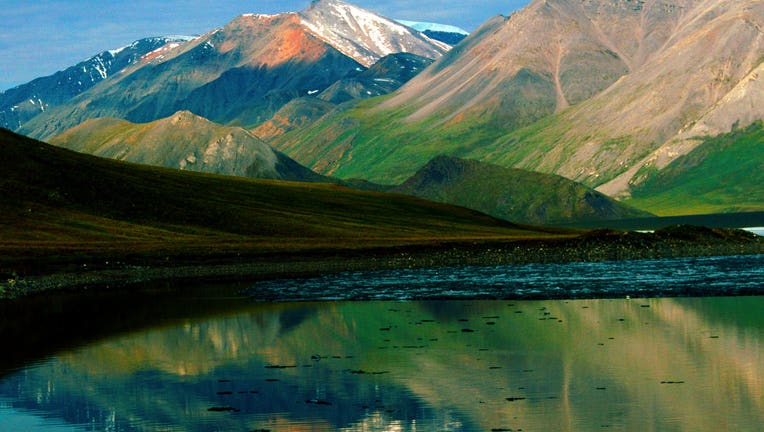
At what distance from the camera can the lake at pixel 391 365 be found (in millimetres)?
34594

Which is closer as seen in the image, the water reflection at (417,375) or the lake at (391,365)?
A: the water reflection at (417,375)

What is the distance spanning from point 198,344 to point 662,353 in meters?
23.5

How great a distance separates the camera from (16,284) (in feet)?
302

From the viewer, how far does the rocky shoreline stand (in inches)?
3910

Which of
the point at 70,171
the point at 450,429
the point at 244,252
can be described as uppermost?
the point at 70,171

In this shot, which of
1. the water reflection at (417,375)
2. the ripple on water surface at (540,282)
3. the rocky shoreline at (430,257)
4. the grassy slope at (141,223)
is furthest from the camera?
the grassy slope at (141,223)

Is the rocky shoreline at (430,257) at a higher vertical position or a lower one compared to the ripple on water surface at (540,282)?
higher

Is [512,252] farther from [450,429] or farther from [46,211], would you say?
[450,429]

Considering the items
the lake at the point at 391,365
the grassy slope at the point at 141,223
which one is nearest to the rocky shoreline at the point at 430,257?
the grassy slope at the point at 141,223

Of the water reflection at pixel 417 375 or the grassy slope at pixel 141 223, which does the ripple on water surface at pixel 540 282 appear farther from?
the grassy slope at pixel 141 223

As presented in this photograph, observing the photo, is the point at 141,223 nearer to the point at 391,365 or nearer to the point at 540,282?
the point at 540,282

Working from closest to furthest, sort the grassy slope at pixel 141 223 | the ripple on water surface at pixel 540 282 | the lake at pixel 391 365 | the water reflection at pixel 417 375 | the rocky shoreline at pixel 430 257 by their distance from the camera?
the water reflection at pixel 417 375 < the lake at pixel 391 365 < the ripple on water surface at pixel 540 282 < the rocky shoreline at pixel 430 257 < the grassy slope at pixel 141 223

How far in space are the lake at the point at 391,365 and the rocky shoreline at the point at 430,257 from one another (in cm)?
2328

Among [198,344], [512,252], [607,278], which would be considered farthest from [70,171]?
[198,344]
